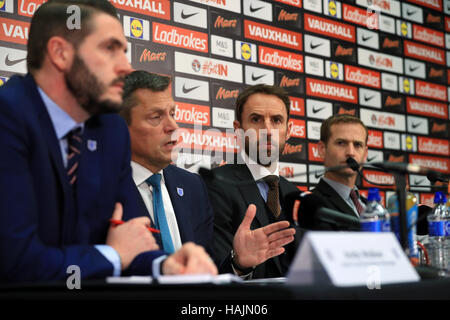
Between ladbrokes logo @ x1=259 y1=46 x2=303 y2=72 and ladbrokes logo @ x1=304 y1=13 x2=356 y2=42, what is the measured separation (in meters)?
0.36

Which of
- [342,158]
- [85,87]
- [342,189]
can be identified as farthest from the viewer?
[342,158]

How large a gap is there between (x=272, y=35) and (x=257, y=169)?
2.16m

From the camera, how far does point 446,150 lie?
609cm

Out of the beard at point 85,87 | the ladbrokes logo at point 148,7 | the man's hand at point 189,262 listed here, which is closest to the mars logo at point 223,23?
the ladbrokes logo at point 148,7

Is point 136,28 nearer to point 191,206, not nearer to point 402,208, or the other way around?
point 191,206

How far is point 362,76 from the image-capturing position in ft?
17.9

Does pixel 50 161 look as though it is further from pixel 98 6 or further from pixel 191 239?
pixel 191 239

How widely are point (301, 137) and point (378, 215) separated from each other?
11.1ft

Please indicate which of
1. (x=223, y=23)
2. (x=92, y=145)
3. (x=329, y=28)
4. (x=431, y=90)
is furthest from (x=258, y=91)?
(x=431, y=90)

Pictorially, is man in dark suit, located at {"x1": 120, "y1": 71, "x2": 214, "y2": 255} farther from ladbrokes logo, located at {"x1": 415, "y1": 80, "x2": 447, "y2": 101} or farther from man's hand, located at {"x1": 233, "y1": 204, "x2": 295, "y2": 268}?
ladbrokes logo, located at {"x1": 415, "y1": 80, "x2": 447, "y2": 101}

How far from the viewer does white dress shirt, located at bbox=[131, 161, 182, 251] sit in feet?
7.24

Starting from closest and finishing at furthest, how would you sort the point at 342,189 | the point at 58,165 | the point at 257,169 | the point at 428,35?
the point at 58,165
the point at 257,169
the point at 342,189
the point at 428,35

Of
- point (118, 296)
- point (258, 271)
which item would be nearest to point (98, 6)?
point (118, 296)


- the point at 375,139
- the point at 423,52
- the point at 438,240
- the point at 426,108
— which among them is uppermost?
the point at 423,52
